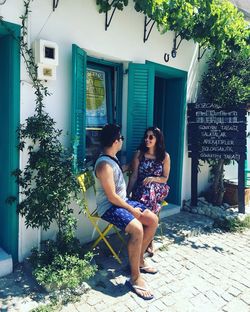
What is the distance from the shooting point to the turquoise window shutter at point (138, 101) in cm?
469

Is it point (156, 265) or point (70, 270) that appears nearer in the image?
point (70, 270)

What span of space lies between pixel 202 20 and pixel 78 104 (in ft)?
7.71

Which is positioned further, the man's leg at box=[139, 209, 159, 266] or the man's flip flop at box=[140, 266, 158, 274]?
the man's flip flop at box=[140, 266, 158, 274]

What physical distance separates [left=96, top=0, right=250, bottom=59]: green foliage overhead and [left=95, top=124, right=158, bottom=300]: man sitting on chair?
63.2 inches

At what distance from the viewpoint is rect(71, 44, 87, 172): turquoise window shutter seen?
377 centimetres

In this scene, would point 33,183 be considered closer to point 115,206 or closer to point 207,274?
point 115,206

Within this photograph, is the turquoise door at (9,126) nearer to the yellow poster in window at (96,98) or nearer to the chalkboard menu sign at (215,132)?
the yellow poster in window at (96,98)

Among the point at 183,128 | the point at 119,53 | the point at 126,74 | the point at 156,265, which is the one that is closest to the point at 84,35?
the point at 119,53

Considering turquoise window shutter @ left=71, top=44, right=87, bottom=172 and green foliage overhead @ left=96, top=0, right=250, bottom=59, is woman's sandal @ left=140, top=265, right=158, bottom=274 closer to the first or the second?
turquoise window shutter @ left=71, top=44, right=87, bottom=172

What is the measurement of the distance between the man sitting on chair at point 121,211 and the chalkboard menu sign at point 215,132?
2.46 m

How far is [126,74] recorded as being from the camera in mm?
4730

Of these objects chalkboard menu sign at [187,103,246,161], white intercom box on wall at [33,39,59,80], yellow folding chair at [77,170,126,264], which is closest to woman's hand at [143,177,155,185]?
yellow folding chair at [77,170,126,264]

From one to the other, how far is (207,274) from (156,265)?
60cm

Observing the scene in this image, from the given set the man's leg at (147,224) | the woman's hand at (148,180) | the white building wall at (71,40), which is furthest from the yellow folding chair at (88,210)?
the woman's hand at (148,180)
